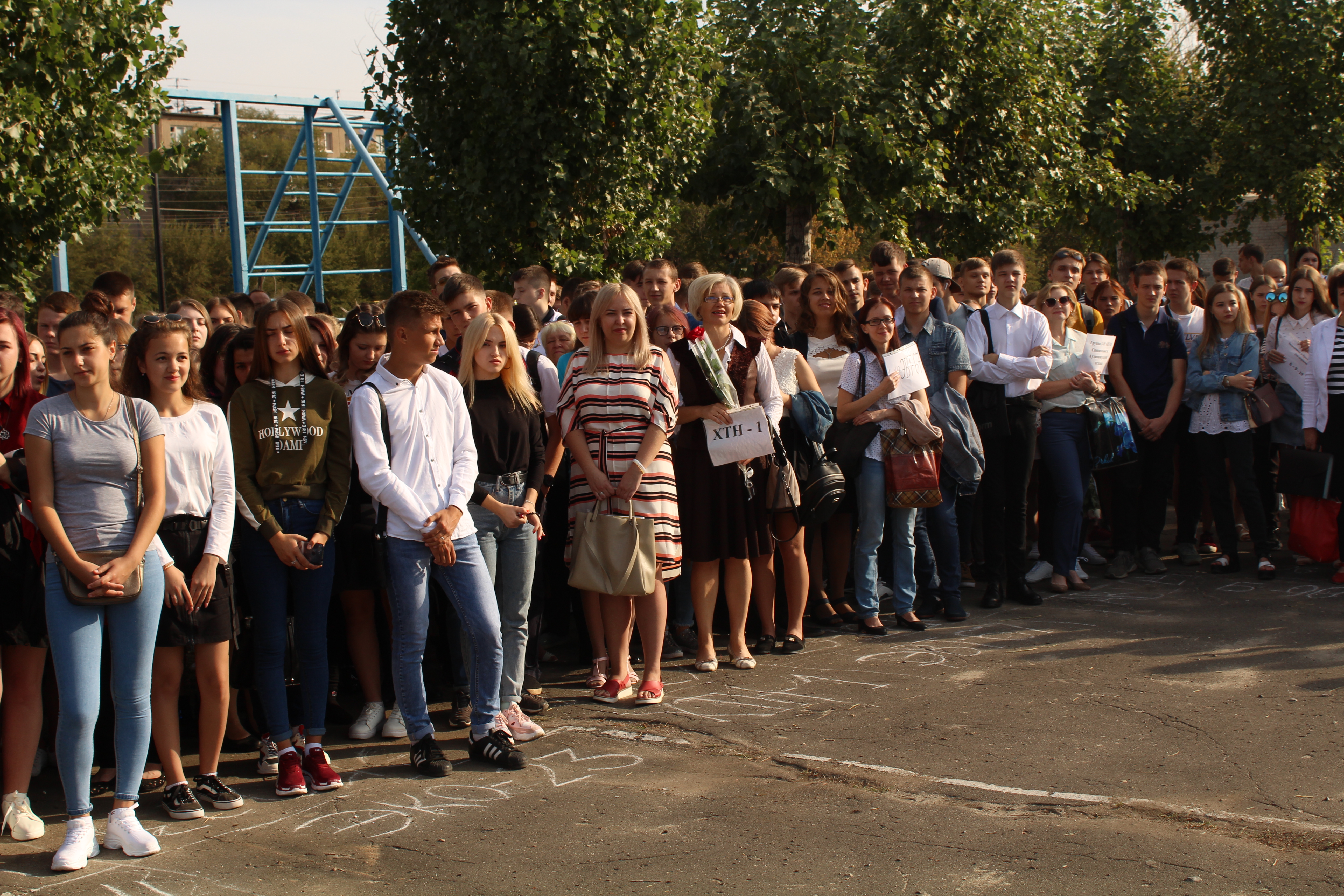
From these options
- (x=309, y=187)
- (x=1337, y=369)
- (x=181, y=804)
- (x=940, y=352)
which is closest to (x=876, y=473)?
(x=940, y=352)

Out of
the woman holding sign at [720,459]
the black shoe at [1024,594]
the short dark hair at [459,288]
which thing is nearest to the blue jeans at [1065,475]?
the black shoe at [1024,594]

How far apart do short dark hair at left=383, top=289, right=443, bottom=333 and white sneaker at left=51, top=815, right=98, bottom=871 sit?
2159 millimetres

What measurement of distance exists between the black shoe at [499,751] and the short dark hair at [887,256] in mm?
4440

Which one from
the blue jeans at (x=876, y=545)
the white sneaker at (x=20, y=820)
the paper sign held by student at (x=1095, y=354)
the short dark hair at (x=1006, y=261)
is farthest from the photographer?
the paper sign held by student at (x=1095, y=354)

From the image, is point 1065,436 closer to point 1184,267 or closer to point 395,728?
point 1184,267

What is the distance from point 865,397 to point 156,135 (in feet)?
235

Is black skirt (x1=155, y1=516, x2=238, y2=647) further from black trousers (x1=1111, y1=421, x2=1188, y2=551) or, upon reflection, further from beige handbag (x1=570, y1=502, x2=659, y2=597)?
black trousers (x1=1111, y1=421, x2=1188, y2=551)

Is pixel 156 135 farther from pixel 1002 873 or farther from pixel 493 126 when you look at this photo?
pixel 1002 873

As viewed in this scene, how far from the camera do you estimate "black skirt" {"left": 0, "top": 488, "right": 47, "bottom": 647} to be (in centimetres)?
443

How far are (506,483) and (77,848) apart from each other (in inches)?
86.6

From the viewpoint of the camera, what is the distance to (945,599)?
23.9 feet

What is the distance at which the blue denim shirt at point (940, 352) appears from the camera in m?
7.20

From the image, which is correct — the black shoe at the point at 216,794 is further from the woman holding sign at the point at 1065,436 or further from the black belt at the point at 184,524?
the woman holding sign at the point at 1065,436

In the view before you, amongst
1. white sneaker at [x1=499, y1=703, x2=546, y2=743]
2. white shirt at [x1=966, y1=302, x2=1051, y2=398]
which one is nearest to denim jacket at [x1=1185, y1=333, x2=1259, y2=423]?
white shirt at [x1=966, y1=302, x2=1051, y2=398]
